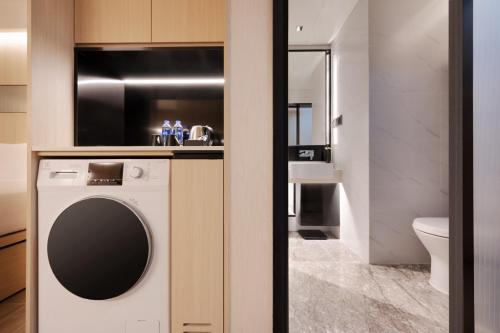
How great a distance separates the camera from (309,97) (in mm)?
3242

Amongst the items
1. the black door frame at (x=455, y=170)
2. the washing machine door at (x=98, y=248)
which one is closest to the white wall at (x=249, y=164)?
the black door frame at (x=455, y=170)

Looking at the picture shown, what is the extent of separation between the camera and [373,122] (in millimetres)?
2467

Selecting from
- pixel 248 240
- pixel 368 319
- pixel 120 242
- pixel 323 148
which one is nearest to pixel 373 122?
pixel 323 148

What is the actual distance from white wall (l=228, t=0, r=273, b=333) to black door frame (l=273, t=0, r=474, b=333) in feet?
0.12

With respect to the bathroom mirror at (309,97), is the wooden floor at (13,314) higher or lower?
lower

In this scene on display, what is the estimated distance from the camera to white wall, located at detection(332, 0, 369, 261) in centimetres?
256

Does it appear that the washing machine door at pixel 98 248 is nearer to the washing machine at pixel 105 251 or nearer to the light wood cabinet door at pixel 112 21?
the washing machine at pixel 105 251

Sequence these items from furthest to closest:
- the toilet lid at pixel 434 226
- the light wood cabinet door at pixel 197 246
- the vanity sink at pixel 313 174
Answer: the vanity sink at pixel 313 174, the toilet lid at pixel 434 226, the light wood cabinet door at pixel 197 246

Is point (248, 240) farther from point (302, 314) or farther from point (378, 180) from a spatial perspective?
point (378, 180)

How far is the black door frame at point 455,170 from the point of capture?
120 centimetres

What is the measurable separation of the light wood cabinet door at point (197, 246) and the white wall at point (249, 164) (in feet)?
0.19

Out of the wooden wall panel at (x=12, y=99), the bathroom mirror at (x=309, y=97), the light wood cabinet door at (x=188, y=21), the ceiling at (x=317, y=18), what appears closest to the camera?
the light wood cabinet door at (x=188, y=21)

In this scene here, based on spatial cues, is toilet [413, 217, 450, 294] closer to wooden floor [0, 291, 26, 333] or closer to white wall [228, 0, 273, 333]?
white wall [228, 0, 273, 333]

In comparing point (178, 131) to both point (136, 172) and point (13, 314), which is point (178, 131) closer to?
point (136, 172)
